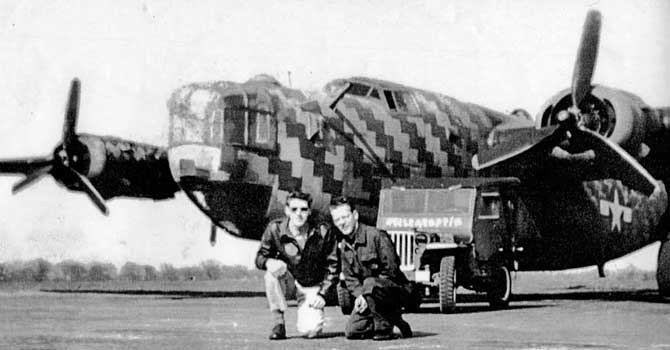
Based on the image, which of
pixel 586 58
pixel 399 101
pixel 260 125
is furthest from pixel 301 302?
pixel 586 58

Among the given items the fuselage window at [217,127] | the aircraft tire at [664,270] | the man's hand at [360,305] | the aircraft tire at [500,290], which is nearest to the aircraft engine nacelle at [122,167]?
the fuselage window at [217,127]

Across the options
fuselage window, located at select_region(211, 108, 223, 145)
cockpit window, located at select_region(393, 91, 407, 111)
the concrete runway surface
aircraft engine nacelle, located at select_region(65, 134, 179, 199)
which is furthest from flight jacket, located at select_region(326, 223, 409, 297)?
aircraft engine nacelle, located at select_region(65, 134, 179, 199)

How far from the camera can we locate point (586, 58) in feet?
61.8

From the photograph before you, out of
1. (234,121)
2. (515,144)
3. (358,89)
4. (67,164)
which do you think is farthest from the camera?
(67,164)

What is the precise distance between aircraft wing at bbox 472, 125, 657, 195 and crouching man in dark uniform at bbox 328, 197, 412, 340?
8.41 metres

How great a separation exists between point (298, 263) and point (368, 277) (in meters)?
0.78

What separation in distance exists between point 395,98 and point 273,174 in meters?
3.59

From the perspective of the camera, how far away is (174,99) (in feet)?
58.1

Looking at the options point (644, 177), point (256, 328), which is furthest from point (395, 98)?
point (256, 328)

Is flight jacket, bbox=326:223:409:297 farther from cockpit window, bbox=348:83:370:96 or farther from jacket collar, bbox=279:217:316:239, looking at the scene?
cockpit window, bbox=348:83:370:96

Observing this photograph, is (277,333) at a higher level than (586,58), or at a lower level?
lower

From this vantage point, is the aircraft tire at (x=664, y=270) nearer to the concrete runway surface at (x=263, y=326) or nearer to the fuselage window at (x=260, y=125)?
the concrete runway surface at (x=263, y=326)

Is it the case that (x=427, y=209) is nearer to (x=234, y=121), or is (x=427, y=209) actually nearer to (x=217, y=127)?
(x=234, y=121)

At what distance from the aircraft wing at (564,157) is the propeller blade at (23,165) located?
366 inches
